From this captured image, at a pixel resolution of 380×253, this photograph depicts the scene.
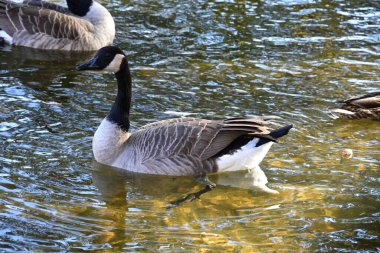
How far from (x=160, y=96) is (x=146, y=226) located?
3904mm

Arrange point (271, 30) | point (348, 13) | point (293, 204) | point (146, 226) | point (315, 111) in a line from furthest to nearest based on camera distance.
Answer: point (348, 13) < point (271, 30) < point (315, 111) < point (293, 204) < point (146, 226)

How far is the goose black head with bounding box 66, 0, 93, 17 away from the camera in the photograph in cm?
1441

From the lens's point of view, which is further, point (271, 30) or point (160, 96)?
point (271, 30)

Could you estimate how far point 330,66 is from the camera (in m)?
12.6

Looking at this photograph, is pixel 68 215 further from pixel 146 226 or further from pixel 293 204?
pixel 293 204

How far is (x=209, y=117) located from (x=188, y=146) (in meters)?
1.60

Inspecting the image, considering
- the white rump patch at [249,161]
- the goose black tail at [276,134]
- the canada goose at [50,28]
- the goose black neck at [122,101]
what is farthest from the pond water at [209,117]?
the goose black neck at [122,101]

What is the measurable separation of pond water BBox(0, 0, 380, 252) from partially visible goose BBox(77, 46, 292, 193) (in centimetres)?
15

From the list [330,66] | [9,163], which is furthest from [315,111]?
[9,163]

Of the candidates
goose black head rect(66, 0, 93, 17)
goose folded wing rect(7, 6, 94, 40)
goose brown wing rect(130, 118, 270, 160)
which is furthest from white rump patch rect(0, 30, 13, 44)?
goose brown wing rect(130, 118, 270, 160)

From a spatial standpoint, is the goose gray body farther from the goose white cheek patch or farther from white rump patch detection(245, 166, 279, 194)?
the goose white cheek patch

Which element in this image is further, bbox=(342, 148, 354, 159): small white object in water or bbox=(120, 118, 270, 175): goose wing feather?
bbox=(342, 148, 354, 159): small white object in water

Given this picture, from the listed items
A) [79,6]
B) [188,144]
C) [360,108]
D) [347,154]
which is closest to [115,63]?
[188,144]

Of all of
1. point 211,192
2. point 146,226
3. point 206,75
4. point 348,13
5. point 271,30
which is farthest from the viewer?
point 348,13
